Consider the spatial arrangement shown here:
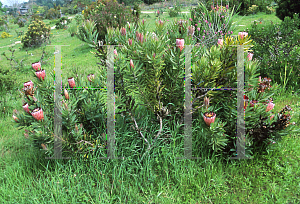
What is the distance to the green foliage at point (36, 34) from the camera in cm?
1157

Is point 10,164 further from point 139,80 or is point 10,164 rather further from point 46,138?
point 139,80

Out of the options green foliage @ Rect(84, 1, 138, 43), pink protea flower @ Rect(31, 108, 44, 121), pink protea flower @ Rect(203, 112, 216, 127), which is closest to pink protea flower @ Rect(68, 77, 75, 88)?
pink protea flower @ Rect(31, 108, 44, 121)

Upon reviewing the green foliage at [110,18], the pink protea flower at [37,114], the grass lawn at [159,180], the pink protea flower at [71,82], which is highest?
the green foliage at [110,18]

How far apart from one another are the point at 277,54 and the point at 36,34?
1176 centimetres

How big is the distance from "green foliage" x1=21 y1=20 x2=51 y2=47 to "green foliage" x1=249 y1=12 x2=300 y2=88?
36.6 ft

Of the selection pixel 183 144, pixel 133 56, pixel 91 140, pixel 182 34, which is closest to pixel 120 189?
pixel 91 140

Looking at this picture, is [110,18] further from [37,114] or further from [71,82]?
[37,114]

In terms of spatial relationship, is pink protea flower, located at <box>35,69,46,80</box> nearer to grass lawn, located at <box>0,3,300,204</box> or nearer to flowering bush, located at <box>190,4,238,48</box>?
grass lawn, located at <box>0,3,300,204</box>

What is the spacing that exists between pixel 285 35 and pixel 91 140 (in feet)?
14.1

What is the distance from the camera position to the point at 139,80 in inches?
90.4

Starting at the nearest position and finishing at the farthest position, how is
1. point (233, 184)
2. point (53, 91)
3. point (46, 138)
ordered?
point (46, 138), point (233, 184), point (53, 91)

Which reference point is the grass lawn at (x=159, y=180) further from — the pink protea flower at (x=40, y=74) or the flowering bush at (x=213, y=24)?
the flowering bush at (x=213, y=24)

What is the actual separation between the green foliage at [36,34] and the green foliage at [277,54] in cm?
1117

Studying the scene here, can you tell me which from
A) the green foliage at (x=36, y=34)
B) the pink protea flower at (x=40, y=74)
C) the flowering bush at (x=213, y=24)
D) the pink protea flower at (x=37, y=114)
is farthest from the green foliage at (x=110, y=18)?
the pink protea flower at (x=37, y=114)
